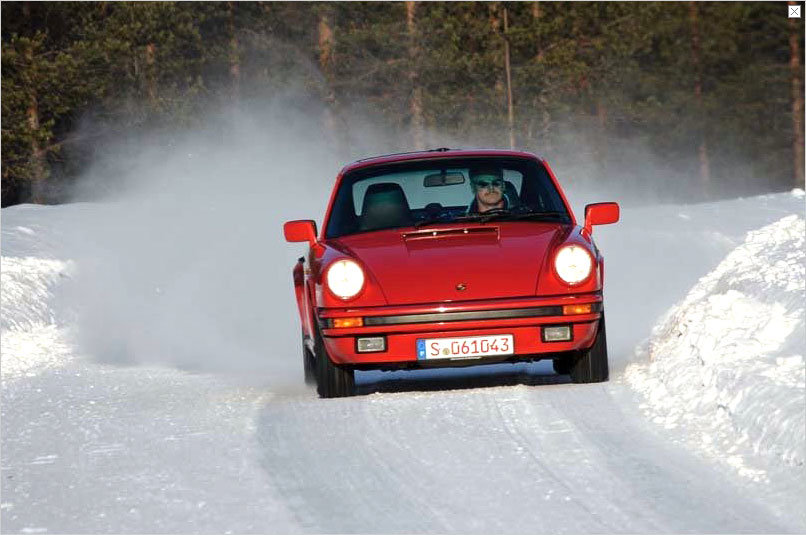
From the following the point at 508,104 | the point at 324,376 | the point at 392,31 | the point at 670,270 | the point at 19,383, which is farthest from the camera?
the point at 508,104

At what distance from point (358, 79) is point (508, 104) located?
5293mm

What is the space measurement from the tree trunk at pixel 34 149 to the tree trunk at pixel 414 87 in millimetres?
11905

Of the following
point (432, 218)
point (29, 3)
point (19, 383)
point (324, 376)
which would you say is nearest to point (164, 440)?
point (324, 376)

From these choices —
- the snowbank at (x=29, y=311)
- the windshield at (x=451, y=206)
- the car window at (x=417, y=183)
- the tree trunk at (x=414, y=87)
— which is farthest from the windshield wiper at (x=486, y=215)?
the tree trunk at (x=414, y=87)

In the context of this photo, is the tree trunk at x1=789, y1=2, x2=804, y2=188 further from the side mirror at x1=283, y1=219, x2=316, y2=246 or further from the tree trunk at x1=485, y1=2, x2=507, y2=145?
the side mirror at x1=283, y1=219, x2=316, y2=246

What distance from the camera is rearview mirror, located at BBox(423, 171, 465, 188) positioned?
363 inches

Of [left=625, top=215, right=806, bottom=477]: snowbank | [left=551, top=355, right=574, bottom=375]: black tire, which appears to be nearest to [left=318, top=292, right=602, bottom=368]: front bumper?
[left=625, top=215, right=806, bottom=477]: snowbank

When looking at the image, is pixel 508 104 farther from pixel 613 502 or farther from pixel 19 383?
pixel 613 502

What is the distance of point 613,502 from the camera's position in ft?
17.6

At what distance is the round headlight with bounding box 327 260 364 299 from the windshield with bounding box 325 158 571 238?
2.53 feet

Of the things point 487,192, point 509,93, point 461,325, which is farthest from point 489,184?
point 509,93

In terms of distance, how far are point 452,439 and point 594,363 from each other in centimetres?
195

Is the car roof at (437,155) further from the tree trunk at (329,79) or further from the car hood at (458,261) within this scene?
the tree trunk at (329,79)

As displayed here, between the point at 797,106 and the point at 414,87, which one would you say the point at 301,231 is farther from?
the point at 797,106
